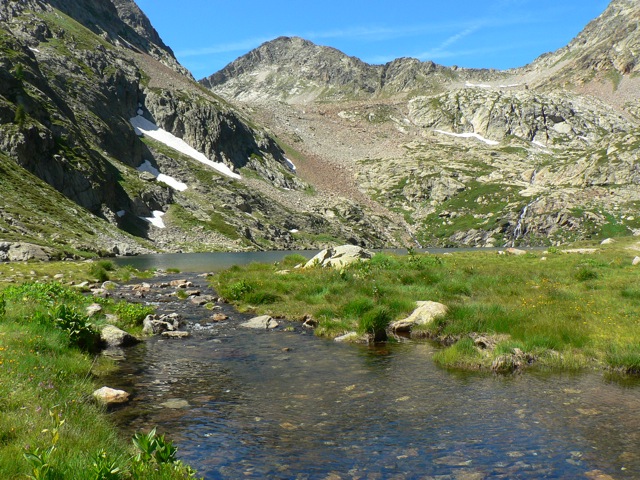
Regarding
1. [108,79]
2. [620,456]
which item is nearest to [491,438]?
[620,456]

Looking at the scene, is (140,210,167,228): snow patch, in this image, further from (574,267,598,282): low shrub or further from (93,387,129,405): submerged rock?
(93,387,129,405): submerged rock

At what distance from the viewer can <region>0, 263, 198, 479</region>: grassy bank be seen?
19.1 feet

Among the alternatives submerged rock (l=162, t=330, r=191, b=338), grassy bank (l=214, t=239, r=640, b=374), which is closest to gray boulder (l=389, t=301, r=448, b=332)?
grassy bank (l=214, t=239, r=640, b=374)

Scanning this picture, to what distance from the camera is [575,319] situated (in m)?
17.8

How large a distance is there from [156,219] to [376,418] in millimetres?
139554

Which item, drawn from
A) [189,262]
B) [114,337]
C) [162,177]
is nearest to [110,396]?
[114,337]

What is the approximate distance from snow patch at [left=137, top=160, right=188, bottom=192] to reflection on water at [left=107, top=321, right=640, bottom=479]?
161399 mm

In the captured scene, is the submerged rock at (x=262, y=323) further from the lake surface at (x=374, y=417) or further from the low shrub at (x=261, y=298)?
the lake surface at (x=374, y=417)

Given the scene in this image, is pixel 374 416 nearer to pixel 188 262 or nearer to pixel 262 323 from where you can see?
pixel 262 323

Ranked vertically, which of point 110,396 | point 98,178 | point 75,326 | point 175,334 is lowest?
point 175,334

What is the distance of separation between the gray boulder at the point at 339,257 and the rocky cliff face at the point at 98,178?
4896cm

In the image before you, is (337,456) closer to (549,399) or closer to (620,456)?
(620,456)

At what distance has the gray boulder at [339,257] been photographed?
37975 mm

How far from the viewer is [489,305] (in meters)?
20.2
